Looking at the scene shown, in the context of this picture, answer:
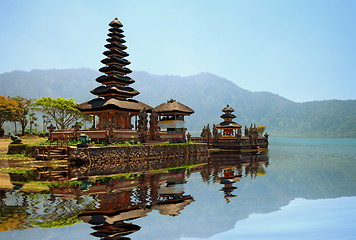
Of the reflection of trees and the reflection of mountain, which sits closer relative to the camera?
the reflection of trees

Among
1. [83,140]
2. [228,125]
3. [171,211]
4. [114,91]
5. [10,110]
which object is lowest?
[171,211]

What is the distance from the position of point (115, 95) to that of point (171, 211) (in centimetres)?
3016

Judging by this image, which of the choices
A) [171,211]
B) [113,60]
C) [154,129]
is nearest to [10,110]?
[113,60]

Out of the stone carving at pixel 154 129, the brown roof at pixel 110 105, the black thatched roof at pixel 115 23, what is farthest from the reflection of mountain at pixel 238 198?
the black thatched roof at pixel 115 23

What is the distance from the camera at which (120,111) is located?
35625mm

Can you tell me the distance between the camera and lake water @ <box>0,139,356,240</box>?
8422 millimetres

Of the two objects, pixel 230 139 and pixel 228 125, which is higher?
pixel 228 125

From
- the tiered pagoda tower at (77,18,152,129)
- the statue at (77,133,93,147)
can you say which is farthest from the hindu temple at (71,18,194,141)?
the statue at (77,133,93,147)

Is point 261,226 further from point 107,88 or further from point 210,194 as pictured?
point 107,88

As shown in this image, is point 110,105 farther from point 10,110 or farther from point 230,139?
point 10,110

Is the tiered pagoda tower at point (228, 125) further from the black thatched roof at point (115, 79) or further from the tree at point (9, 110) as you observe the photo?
the tree at point (9, 110)

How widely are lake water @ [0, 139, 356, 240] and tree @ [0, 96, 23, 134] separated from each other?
4732 cm

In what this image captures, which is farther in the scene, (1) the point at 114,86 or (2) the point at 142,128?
(1) the point at 114,86

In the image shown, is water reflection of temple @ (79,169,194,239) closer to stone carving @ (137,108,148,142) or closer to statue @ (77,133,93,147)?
statue @ (77,133,93,147)
